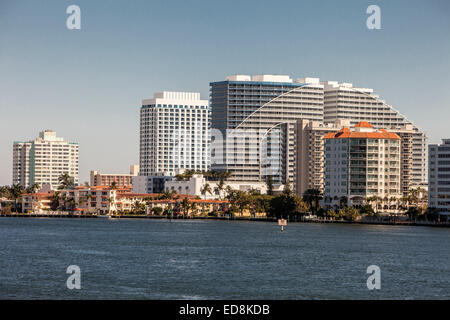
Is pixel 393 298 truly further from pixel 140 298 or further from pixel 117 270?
pixel 117 270

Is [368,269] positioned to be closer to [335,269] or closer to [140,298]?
[335,269]

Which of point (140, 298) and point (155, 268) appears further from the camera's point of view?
point (155, 268)

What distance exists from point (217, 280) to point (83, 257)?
A: 27.8 metres

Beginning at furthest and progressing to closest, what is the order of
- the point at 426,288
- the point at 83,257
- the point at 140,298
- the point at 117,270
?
the point at 83,257 → the point at 117,270 → the point at 426,288 → the point at 140,298

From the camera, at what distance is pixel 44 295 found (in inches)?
2714

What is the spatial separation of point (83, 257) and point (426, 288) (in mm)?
43937

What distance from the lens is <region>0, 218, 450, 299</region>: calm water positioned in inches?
2827

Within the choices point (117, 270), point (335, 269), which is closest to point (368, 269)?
point (335, 269)

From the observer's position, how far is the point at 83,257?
3991 inches

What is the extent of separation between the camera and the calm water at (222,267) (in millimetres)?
71812

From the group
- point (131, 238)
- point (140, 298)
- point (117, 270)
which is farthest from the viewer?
point (131, 238)

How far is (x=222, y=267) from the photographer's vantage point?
90938 millimetres
